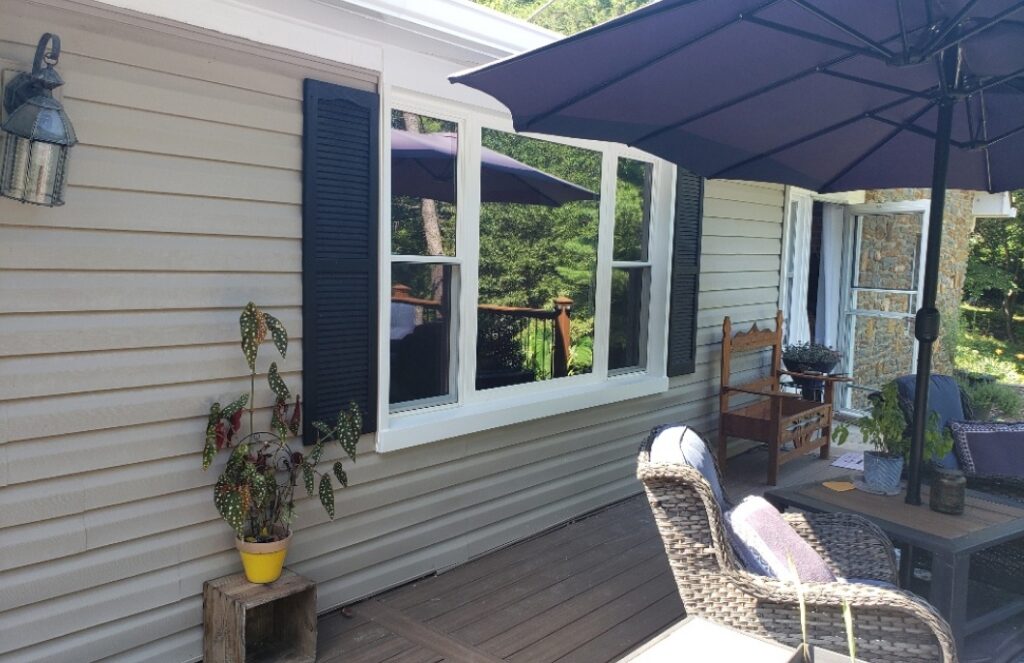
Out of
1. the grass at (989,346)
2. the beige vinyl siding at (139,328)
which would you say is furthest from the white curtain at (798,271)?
the grass at (989,346)

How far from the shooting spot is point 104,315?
2463 millimetres

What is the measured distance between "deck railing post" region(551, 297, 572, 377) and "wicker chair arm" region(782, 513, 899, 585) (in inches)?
67.5

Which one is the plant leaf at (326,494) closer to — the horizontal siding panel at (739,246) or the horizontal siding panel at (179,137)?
the horizontal siding panel at (179,137)

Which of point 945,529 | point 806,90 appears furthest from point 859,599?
point 806,90

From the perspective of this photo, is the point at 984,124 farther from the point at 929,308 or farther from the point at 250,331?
the point at 250,331

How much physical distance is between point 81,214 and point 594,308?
9.03ft

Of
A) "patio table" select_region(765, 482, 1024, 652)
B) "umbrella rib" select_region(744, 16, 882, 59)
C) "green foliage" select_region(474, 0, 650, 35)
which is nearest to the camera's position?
"umbrella rib" select_region(744, 16, 882, 59)

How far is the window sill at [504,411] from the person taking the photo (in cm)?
337

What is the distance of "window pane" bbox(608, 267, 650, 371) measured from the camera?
470 cm

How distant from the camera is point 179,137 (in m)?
2.60

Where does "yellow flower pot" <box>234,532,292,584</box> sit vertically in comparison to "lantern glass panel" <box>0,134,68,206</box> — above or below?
below

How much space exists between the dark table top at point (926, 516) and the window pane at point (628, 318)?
1.67m

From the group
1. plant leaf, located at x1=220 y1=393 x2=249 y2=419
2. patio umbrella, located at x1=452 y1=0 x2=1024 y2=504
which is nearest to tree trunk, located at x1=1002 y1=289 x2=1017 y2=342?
patio umbrella, located at x1=452 y1=0 x2=1024 y2=504

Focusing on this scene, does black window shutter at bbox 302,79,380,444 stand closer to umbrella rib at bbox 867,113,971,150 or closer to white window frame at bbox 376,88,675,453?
white window frame at bbox 376,88,675,453
